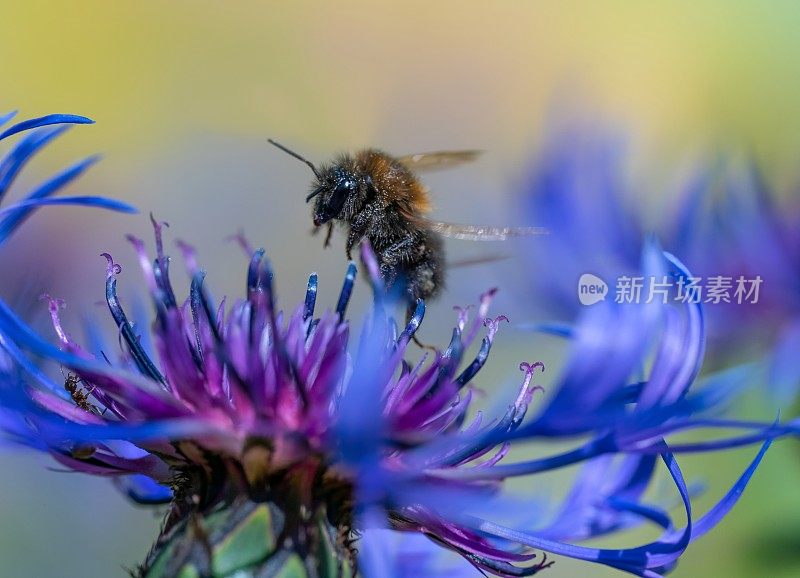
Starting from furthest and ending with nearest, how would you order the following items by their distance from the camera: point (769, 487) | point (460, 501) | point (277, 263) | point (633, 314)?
point (277, 263) → point (769, 487) → point (633, 314) → point (460, 501)

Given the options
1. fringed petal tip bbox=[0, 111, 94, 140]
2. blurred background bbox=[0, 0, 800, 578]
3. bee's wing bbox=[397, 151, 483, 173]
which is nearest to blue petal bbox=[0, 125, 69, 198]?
fringed petal tip bbox=[0, 111, 94, 140]

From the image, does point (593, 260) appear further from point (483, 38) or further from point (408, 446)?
point (408, 446)

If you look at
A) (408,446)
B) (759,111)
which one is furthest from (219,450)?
(759,111)

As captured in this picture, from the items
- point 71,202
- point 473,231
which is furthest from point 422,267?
point 71,202

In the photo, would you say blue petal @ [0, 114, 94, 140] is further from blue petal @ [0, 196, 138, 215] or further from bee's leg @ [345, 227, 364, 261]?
bee's leg @ [345, 227, 364, 261]

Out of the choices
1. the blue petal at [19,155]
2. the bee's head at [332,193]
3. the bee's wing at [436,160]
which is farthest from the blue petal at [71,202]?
the bee's wing at [436,160]

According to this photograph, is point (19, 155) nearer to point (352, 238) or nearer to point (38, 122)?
point (38, 122)
